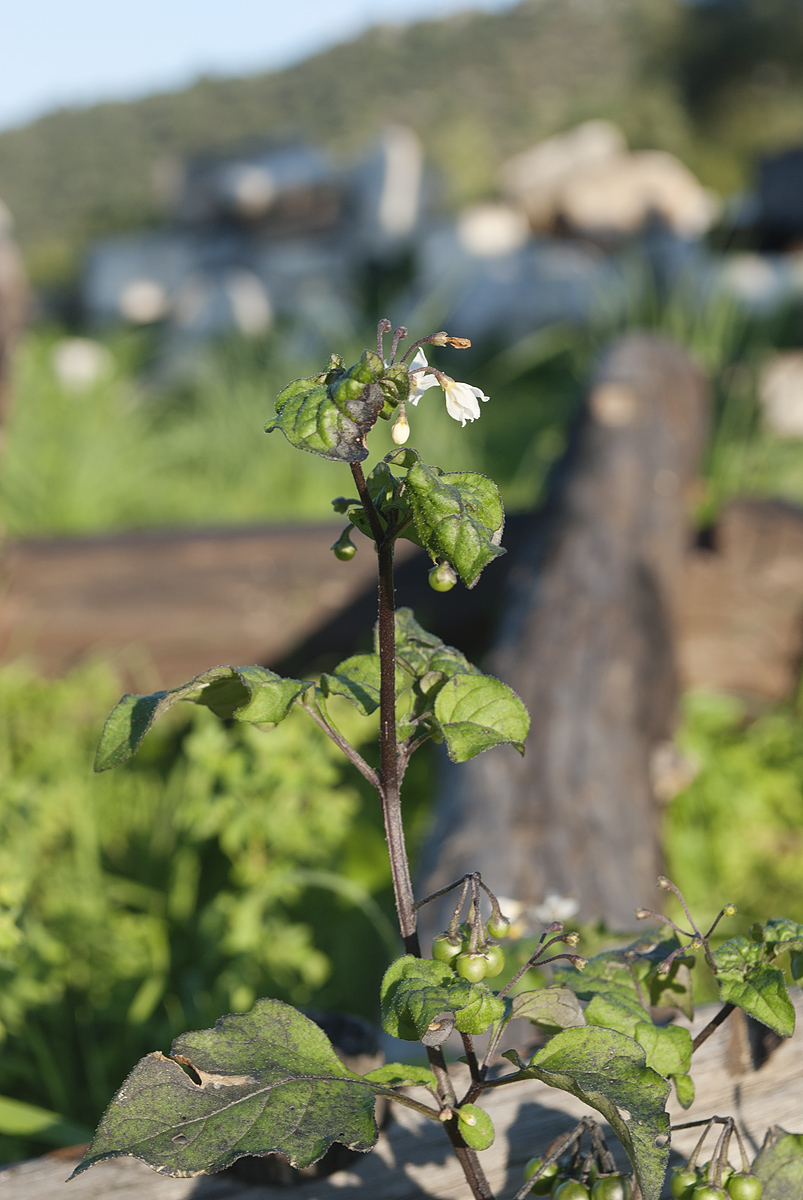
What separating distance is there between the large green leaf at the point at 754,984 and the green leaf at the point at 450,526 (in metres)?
0.35

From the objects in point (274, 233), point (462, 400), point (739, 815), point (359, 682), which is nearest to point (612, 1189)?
point (359, 682)

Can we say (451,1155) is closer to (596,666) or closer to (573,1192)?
(573,1192)

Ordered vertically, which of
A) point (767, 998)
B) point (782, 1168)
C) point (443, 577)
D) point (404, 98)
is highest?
point (404, 98)

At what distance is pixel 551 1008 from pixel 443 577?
328 mm

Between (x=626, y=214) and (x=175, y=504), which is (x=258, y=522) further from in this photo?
(x=626, y=214)

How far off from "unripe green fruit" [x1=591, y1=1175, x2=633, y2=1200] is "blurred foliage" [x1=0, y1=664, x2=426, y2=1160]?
41.7 inches

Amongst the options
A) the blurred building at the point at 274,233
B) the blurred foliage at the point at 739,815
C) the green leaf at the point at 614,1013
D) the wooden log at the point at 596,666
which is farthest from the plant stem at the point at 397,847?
the blurred building at the point at 274,233

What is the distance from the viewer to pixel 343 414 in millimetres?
518

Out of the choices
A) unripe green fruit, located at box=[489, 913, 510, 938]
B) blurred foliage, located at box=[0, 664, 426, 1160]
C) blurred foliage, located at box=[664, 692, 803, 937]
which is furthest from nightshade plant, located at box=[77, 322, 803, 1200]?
blurred foliage, located at box=[664, 692, 803, 937]

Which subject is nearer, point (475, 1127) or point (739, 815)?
point (475, 1127)

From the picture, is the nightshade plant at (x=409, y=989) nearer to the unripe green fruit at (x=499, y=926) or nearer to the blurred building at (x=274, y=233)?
the unripe green fruit at (x=499, y=926)

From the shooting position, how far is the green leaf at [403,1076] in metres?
0.64

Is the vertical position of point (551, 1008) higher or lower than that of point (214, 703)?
lower

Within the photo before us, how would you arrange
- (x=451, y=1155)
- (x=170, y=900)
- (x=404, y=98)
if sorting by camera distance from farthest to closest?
(x=404, y=98)
(x=170, y=900)
(x=451, y=1155)
